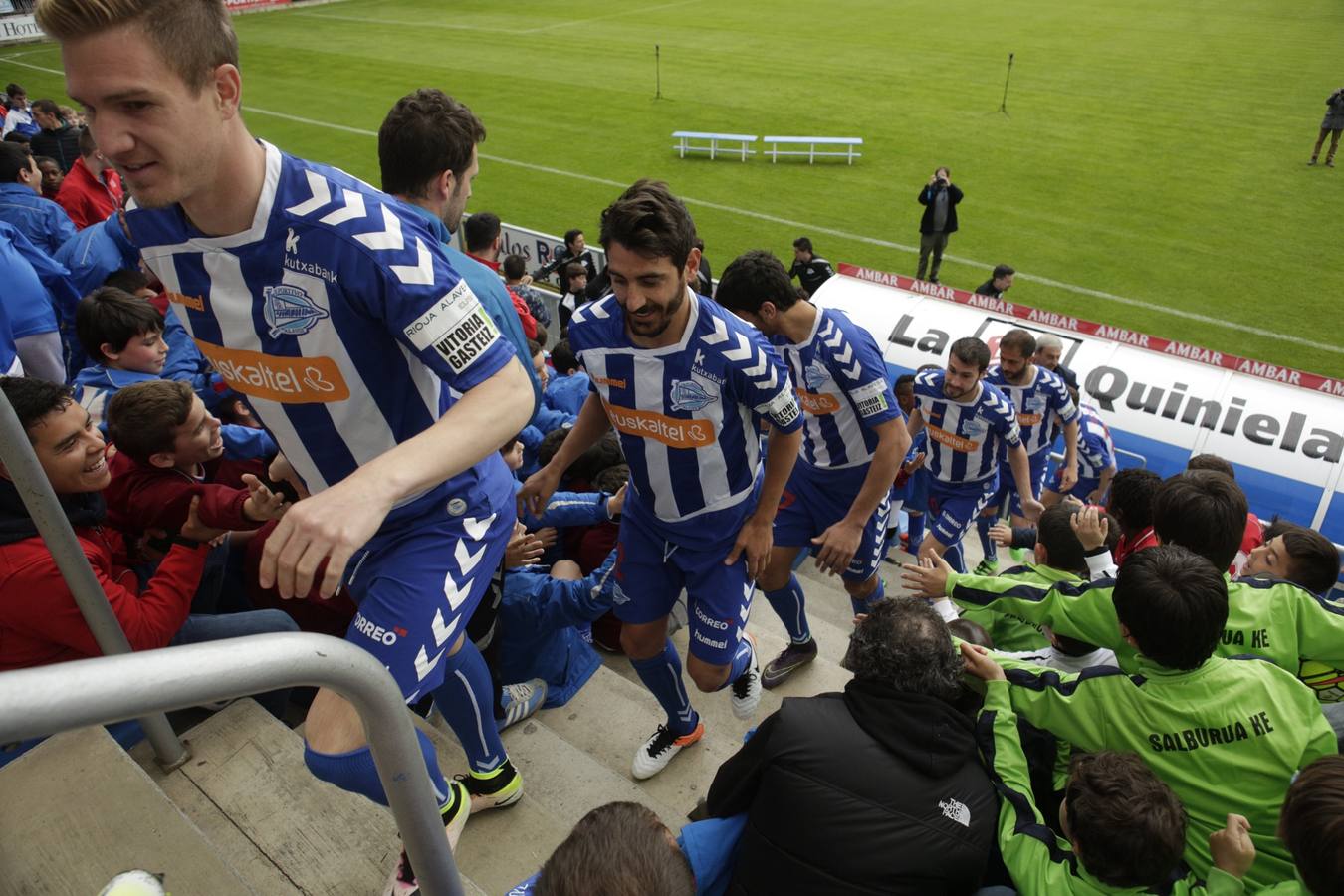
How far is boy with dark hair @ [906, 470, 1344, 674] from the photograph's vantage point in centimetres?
332

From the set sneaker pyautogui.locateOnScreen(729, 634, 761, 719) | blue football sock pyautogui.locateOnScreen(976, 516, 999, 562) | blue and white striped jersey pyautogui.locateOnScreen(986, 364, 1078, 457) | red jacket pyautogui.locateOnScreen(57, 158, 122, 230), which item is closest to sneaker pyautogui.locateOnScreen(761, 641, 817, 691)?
sneaker pyautogui.locateOnScreen(729, 634, 761, 719)

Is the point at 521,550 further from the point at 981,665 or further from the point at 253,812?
the point at 981,665

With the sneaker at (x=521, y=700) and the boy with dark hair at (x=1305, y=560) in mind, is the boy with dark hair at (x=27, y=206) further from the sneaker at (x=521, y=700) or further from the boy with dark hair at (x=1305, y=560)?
the boy with dark hair at (x=1305, y=560)

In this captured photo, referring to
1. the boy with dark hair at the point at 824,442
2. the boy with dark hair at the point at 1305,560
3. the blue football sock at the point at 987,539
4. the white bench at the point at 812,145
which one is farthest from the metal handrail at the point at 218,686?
the white bench at the point at 812,145

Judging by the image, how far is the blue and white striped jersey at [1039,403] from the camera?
8133mm

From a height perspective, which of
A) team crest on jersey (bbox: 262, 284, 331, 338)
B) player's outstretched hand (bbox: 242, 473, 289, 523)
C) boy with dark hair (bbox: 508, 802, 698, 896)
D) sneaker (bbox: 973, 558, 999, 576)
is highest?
team crest on jersey (bbox: 262, 284, 331, 338)

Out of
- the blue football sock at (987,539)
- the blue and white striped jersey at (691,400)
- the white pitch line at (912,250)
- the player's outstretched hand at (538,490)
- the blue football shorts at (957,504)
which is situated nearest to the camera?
the blue and white striped jersey at (691,400)

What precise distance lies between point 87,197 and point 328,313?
1013 cm

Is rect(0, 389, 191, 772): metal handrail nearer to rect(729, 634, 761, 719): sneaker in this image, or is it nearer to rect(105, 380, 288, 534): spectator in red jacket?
rect(105, 380, 288, 534): spectator in red jacket

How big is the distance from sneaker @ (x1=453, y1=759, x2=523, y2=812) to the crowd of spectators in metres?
0.57

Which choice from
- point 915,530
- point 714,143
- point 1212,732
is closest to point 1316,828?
point 1212,732

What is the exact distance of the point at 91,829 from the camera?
104 inches

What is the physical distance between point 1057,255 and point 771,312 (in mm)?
15075

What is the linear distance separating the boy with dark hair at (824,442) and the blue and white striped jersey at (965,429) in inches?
83.8
